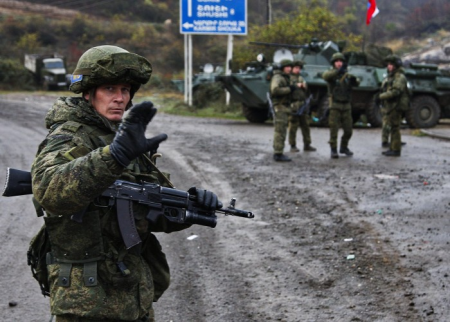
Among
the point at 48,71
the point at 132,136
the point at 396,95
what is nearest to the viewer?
the point at 132,136

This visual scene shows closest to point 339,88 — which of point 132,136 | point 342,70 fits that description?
point 342,70

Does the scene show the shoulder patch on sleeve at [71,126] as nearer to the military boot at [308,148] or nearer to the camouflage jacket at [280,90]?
the camouflage jacket at [280,90]

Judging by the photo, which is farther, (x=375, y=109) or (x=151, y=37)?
(x=151, y=37)

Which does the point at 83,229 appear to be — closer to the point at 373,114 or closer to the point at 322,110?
the point at 322,110

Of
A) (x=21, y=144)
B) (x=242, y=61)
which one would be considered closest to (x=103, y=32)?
(x=242, y=61)

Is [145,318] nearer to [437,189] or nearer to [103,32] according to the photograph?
[437,189]

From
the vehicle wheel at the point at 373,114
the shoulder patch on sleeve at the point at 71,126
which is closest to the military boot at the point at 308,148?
the vehicle wheel at the point at 373,114

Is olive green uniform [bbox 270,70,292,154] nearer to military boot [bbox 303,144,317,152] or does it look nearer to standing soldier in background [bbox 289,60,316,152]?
standing soldier in background [bbox 289,60,316,152]

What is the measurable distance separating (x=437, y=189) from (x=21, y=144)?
811 centimetres

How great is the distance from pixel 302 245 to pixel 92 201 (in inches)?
168

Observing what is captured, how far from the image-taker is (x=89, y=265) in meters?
2.94

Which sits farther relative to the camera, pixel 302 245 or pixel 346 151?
pixel 346 151

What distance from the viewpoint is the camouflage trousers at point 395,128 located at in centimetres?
1287

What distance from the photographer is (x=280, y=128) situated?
40.5ft
